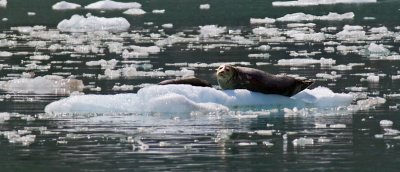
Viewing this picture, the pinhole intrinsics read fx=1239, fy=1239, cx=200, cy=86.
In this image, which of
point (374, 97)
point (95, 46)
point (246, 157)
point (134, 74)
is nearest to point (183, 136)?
point (246, 157)

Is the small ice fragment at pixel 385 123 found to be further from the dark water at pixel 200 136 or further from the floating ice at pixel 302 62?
the floating ice at pixel 302 62

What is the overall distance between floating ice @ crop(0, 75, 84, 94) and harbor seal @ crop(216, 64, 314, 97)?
2.64m

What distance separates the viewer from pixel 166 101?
1282 cm

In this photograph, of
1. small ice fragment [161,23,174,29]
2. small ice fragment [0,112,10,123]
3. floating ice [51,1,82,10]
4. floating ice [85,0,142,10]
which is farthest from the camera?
floating ice [85,0,142,10]

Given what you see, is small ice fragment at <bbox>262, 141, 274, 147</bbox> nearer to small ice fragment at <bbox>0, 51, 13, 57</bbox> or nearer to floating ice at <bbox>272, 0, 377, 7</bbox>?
small ice fragment at <bbox>0, 51, 13, 57</bbox>

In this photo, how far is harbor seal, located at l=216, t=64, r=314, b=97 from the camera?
44.7ft

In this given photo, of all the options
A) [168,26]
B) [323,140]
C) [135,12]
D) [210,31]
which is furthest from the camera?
[135,12]

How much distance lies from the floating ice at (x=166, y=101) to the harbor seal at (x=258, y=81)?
21 centimetres

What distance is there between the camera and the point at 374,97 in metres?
14.2

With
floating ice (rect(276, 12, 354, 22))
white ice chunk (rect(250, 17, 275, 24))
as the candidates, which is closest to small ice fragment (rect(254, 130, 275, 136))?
white ice chunk (rect(250, 17, 275, 24))

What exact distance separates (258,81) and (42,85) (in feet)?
11.6

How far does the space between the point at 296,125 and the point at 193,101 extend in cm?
144

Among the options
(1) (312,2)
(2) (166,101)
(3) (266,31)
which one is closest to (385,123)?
(2) (166,101)

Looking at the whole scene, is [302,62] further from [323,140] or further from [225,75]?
[323,140]
